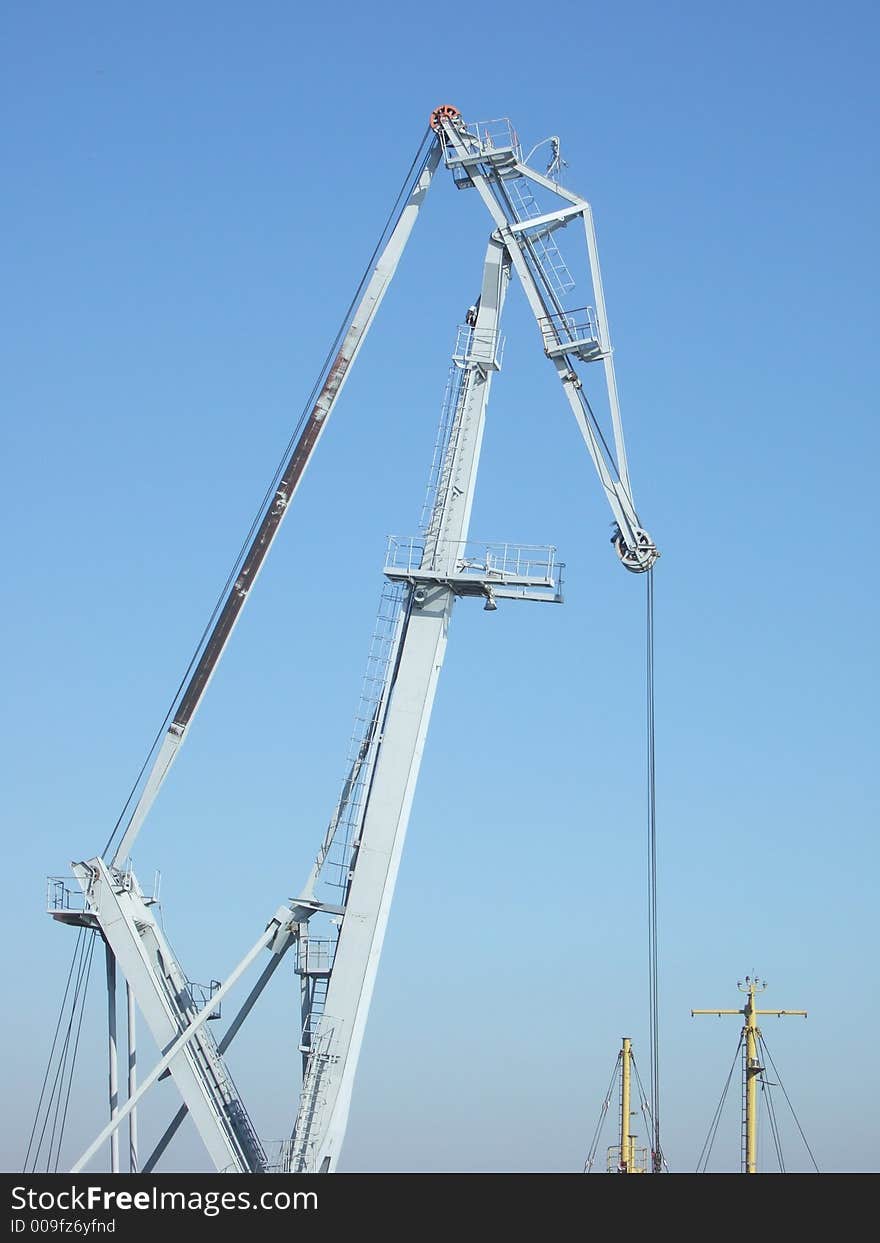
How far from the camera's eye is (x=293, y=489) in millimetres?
47906

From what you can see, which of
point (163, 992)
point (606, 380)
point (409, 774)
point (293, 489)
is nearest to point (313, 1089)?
point (163, 992)

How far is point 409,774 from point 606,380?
11041 mm

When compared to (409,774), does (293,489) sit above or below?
above
